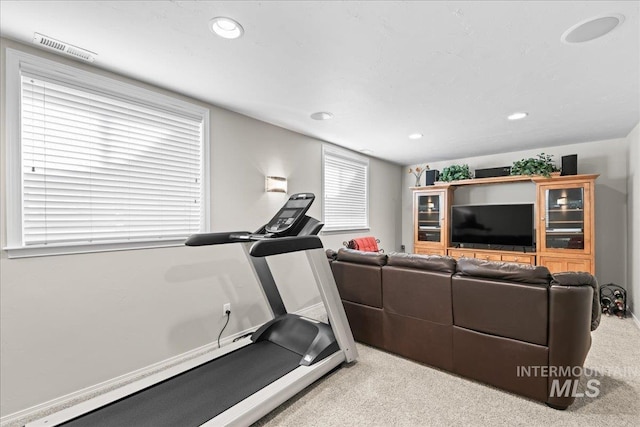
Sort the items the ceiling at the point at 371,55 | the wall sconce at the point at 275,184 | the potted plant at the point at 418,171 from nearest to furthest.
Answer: the ceiling at the point at 371,55 < the wall sconce at the point at 275,184 < the potted plant at the point at 418,171

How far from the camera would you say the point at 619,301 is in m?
3.89

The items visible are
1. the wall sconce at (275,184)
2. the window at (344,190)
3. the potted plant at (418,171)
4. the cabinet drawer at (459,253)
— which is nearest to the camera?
the wall sconce at (275,184)

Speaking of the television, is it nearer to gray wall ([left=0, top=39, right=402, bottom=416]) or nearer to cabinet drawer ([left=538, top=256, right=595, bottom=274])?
cabinet drawer ([left=538, top=256, right=595, bottom=274])

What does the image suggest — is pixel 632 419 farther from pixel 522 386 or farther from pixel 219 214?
pixel 219 214

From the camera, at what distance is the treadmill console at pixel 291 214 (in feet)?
7.84

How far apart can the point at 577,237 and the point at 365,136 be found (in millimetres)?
3441

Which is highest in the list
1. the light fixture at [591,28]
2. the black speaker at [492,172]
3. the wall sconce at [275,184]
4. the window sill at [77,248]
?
the light fixture at [591,28]

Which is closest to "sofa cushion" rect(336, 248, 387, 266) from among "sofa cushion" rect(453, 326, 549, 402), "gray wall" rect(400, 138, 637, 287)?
"sofa cushion" rect(453, 326, 549, 402)

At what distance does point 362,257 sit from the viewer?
2986 millimetres

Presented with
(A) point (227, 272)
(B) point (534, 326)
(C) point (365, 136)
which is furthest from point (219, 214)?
(B) point (534, 326)

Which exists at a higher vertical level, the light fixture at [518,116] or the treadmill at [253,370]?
the light fixture at [518,116]

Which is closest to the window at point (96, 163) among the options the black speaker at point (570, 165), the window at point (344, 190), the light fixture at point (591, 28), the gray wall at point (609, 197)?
the window at point (344, 190)

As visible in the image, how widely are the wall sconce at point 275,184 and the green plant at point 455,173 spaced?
340cm

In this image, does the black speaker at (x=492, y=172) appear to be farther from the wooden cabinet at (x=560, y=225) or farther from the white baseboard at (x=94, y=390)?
the white baseboard at (x=94, y=390)
